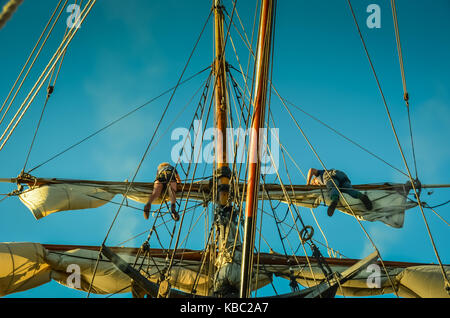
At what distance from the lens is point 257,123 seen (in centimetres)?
365

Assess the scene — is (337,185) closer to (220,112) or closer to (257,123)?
(220,112)

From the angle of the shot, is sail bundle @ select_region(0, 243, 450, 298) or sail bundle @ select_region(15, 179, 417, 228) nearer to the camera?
sail bundle @ select_region(0, 243, 450, 298)

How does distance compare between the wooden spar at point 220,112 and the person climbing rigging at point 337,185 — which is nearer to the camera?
the wooden spar at point 220,112

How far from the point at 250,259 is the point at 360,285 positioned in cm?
563

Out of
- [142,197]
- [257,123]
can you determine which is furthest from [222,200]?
[257,123]

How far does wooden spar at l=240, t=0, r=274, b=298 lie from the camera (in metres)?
3.07

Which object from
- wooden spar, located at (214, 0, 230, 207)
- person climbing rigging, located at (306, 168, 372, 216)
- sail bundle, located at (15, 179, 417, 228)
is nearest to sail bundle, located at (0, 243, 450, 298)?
sail bundle, located at (15, 179, 417, 228)

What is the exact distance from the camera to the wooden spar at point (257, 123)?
3.07 meters

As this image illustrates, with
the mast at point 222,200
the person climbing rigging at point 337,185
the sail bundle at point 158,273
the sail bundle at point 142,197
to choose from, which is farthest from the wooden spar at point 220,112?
the person climbing rigging at point 337,185

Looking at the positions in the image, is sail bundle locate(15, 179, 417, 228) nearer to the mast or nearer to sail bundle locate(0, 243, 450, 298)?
sail bundle locate(0, 243, 450, 298)

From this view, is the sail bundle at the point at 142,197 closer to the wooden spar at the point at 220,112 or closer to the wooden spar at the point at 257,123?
the wooden spar at the point at 220,112
